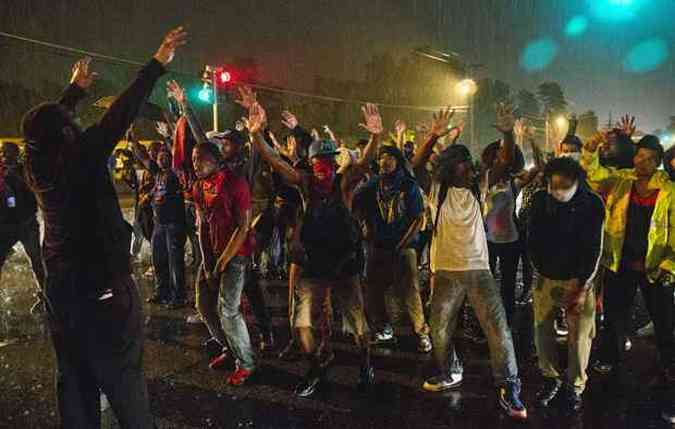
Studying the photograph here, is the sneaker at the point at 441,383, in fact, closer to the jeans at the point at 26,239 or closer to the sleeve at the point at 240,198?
the sleeve at the point at 240,198

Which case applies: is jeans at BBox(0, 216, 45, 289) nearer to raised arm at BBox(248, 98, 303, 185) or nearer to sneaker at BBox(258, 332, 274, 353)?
sneaker at BBox(258, 332, 274, 353)

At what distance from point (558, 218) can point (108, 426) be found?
372 centimetres

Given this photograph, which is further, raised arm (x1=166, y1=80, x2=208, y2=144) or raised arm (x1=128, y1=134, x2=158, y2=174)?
raised arm (x1=128, y1=134, x2=158, y2=174)

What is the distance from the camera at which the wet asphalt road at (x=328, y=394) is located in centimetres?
391

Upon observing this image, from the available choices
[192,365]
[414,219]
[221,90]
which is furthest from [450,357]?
[221,90]

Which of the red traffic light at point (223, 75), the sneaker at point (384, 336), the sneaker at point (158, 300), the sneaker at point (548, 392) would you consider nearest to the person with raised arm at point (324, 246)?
the sneaker at point (384, 336)

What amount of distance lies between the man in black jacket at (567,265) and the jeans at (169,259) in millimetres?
4509

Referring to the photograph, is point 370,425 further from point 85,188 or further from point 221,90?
point 221,90

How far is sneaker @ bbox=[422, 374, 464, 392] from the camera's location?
4.44 meters

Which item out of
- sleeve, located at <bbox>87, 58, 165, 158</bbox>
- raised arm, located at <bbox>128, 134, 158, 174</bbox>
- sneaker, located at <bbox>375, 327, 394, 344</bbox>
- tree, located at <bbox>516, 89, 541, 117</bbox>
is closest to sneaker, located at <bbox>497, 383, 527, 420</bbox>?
sneaker, located at <bbox>375, 327, 394, 344</bbox>

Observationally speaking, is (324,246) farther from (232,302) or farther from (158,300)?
(158,300)

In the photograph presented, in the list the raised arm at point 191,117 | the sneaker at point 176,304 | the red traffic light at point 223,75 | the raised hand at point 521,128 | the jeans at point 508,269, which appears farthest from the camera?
the red traffic light at point 223,75

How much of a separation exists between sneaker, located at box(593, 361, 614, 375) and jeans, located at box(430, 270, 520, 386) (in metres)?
1.21

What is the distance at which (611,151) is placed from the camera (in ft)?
17.0
